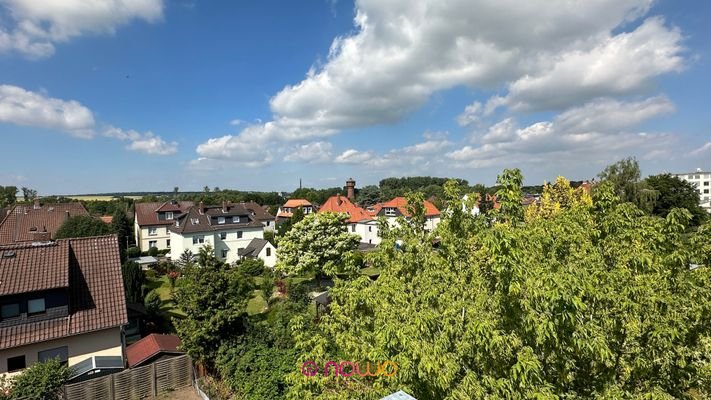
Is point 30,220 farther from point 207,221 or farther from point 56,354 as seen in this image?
point 56,354

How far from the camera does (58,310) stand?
52.7 ft

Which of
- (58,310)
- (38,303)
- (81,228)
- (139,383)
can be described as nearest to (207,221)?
(81,228)

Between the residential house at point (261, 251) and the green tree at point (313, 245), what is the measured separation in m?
10.2

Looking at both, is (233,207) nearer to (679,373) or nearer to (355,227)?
(355,227)

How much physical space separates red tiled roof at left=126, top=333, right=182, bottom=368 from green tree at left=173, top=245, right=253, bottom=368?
4.22ft

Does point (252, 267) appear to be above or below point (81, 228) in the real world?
below

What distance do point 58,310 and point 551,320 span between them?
2010 cm

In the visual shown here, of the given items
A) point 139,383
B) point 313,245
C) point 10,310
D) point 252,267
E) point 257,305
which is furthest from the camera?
point 252,267

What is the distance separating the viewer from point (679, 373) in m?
5.75

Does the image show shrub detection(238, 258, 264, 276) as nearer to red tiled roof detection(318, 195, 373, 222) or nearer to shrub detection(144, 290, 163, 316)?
shrub detection(144, 290, 163, 316)

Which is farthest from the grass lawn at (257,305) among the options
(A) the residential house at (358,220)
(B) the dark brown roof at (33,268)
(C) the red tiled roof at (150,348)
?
(A) the residential house at (358,220)

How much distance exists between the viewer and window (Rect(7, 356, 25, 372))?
15046 mm

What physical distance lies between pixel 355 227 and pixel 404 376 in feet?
173

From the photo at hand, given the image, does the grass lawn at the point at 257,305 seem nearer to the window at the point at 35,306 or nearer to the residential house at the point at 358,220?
the window at the point at 35,306
